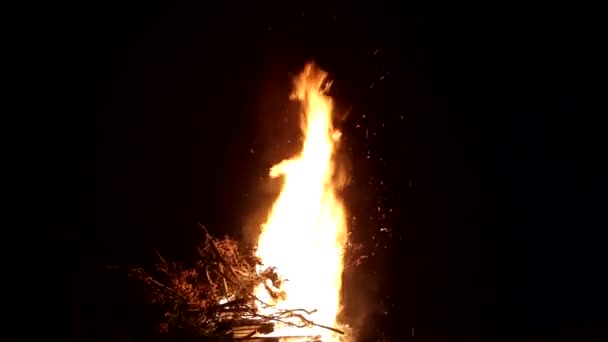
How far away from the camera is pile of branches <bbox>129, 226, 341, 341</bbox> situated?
217 inches

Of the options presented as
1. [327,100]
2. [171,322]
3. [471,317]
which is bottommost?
[171,322]

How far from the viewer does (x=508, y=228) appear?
10859 mm

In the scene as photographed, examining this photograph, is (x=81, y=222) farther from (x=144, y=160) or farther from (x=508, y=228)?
(x=508, y=228)

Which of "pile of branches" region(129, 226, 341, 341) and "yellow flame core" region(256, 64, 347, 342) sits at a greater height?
"yellow flame core" region(256, 64, 347, 342)

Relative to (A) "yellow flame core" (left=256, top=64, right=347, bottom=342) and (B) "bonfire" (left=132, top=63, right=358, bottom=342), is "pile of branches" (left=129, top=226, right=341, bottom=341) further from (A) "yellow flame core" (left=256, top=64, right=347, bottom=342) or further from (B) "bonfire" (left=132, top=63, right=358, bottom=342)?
(A) "yellow flame core" (left=256, top=64, right=347, bottom=342)

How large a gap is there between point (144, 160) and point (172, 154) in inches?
17.3

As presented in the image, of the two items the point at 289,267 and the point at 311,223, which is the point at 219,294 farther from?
the point at 311,223

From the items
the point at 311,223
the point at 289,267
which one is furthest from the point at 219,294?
the point at 311,223

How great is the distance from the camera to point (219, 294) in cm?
609

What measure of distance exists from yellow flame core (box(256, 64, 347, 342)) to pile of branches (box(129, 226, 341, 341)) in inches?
9.7

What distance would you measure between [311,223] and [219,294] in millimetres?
1432

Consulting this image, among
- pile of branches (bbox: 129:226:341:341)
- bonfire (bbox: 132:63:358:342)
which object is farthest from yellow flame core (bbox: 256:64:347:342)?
pile of branches (bbox: 129:226:341:341)

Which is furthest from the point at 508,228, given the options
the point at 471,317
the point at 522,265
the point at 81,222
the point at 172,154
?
the point at 81,222

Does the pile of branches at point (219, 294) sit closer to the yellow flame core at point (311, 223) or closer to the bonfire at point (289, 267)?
the bonfire at point (289, 267)
